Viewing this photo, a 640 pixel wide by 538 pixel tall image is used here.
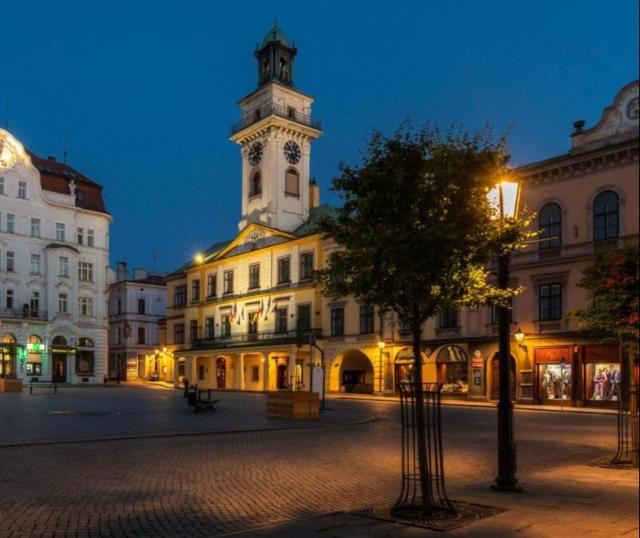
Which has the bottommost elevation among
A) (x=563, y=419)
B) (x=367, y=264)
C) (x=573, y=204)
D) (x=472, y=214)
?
(x=563, y=419)

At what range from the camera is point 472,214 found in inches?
346

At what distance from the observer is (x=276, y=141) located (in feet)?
197

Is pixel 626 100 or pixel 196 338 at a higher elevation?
pixel 626 100

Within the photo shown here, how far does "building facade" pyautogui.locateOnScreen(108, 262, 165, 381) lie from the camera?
8469cm

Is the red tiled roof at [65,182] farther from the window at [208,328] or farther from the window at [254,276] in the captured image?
the window at [254,276]

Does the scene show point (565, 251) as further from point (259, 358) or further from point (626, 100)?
point (259, 358)

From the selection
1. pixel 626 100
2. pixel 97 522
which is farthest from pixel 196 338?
pixel 97 522

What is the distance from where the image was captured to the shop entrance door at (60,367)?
213 ft

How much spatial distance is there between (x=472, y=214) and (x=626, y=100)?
→ 89.0ft

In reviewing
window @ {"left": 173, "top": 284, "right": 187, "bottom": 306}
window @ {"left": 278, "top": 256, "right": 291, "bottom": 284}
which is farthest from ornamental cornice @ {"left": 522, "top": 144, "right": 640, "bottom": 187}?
window @ {"left": 173, "top": 284, "right": 187, "bottom": 306}

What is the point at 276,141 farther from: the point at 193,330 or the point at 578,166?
the point at 578,166

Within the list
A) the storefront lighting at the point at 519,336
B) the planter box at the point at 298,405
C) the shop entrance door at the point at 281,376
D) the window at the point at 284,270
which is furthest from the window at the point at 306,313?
the planter box at the point at 298,405

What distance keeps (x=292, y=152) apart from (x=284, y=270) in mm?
11409

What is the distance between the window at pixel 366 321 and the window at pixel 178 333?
26503mm
